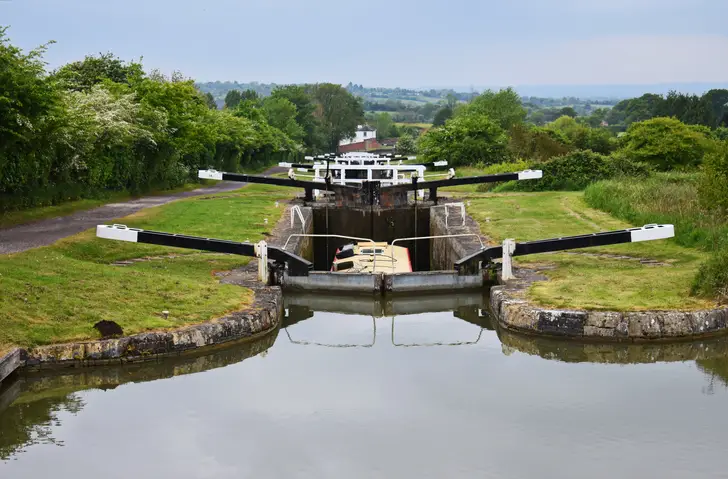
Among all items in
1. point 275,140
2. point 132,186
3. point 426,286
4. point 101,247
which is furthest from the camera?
point 275,140

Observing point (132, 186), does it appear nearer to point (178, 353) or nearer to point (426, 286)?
point (426, 286)

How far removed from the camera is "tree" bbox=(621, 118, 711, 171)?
191 ft

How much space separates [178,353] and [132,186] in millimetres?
26131

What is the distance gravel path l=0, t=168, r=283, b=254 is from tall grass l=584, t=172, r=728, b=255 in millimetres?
15249

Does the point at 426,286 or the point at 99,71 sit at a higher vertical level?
the point at 99,71

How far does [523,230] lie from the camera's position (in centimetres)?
2814

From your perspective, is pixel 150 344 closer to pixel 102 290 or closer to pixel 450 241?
pixel 102 290


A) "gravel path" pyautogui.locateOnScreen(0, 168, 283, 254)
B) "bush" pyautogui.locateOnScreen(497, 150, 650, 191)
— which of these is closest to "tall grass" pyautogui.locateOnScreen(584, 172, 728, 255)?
"bush" pyautogui.locateOnScreen(497, 150, 650, 191)

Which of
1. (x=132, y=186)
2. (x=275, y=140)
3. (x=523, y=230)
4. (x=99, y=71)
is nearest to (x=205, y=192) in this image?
(x=132, y=186)

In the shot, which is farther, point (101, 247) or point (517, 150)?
point (517, 150)

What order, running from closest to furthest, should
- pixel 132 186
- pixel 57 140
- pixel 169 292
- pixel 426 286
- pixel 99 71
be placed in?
pixel 169 292 → pixel 426 286 → pixel 57 140 → pixel 132 186 → pixel 99 71

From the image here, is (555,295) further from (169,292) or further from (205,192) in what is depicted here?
(205,192)

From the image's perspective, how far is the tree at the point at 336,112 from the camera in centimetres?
13712

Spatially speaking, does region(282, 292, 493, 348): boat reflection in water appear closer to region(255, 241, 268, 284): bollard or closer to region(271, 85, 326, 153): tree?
region(255, 241, 268, 284): bollard
